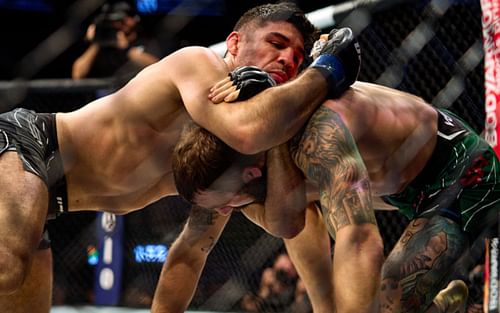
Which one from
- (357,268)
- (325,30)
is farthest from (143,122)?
(325,30)

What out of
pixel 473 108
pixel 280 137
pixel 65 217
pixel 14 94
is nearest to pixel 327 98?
pixel 280 137

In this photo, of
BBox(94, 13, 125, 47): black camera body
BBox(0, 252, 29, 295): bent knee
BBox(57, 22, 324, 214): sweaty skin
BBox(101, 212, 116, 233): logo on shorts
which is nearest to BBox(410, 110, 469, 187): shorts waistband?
BBox(57, 22, 324, 214): sweaty skin

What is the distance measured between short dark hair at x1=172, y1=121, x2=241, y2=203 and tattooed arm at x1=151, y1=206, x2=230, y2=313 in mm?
386

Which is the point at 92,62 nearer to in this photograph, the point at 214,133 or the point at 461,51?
the point at 461,51

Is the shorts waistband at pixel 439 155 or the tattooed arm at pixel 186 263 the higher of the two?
the shorts waistband at pixel 439 155

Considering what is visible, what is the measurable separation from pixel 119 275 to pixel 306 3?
1493 mm

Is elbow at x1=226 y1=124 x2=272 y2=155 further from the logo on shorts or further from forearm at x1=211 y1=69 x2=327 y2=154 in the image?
the logo on shorts

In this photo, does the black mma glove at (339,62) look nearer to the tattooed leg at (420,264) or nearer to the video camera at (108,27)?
the tattooed leg at (420,264)

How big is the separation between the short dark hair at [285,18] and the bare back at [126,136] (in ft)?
0.65

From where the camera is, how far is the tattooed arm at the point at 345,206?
1.65m

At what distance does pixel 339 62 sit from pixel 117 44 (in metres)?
1.30

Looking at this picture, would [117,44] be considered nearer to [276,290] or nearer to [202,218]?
[202,218]

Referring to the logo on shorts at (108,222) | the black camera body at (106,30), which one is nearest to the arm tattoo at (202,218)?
the black camera body at (106,30)

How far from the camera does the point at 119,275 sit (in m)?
3.81
